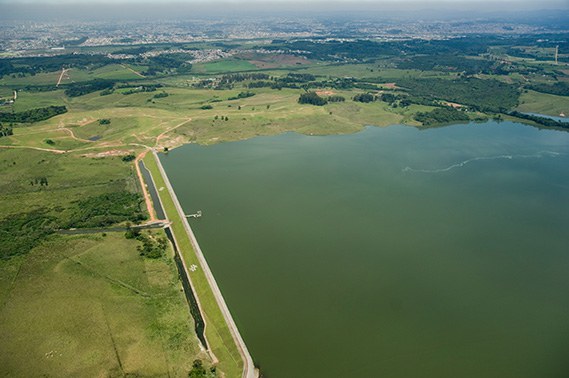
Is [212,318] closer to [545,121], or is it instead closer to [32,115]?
[32,115]

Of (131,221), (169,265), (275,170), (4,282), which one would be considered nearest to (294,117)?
(275,170)

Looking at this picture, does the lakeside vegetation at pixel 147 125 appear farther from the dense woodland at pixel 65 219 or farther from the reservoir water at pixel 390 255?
the reservoir water at pixel 390 255

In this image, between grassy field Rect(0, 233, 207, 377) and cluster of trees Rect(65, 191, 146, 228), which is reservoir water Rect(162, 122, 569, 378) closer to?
grassy field Rect(0, 233, 207, 377)

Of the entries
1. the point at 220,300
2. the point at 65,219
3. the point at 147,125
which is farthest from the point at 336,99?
the point at 220,300

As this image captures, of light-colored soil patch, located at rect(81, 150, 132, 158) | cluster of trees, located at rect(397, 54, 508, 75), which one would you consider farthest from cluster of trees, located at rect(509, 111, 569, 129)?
light-colored soil patch, located at rect(81, 150, 132, 158)

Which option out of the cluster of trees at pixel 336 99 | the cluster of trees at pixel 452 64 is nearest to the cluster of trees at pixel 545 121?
the cluster of trees at pixel 336 99

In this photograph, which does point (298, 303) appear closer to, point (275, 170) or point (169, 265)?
point (169, 265)
